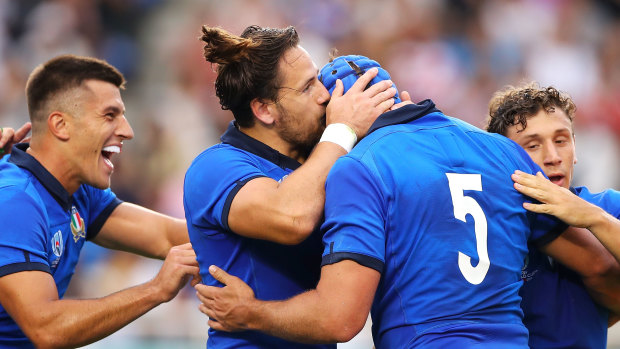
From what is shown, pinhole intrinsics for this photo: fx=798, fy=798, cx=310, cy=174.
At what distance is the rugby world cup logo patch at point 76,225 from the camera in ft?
15.4

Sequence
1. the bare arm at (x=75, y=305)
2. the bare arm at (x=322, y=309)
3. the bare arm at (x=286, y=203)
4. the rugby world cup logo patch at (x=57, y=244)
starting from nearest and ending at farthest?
the bare arm at (x=322, y=309), the bare arm at (x=286, y=203), the bare arm at (x=75, y=305), the rugby world cup logo patch at (x=57, y=244)

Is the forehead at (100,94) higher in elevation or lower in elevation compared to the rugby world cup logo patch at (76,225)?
higher

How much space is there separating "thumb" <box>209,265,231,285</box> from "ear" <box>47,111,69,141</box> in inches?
62.9

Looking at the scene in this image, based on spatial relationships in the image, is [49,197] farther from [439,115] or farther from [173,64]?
[173,64]

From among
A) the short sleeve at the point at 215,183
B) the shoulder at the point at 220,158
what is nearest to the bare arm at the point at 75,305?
the short sleeve at the point at 215,183

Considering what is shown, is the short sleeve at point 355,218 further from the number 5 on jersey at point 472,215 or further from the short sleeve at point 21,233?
the short sleeve at point 21,233

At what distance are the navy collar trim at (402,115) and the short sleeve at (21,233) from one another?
188cm

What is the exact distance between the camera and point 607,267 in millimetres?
3684

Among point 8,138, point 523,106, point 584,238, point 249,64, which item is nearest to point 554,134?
point 523,106

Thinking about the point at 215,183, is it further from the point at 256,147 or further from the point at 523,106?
the point at 523,106

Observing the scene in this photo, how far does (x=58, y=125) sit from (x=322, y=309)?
234 cm

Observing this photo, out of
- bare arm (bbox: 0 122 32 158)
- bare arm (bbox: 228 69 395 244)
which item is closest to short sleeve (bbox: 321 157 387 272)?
bare arm (bbox: 228 69 395 244)

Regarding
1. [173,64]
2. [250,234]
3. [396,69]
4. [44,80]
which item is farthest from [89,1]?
[250,234]

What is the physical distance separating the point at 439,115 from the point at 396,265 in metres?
0.77
